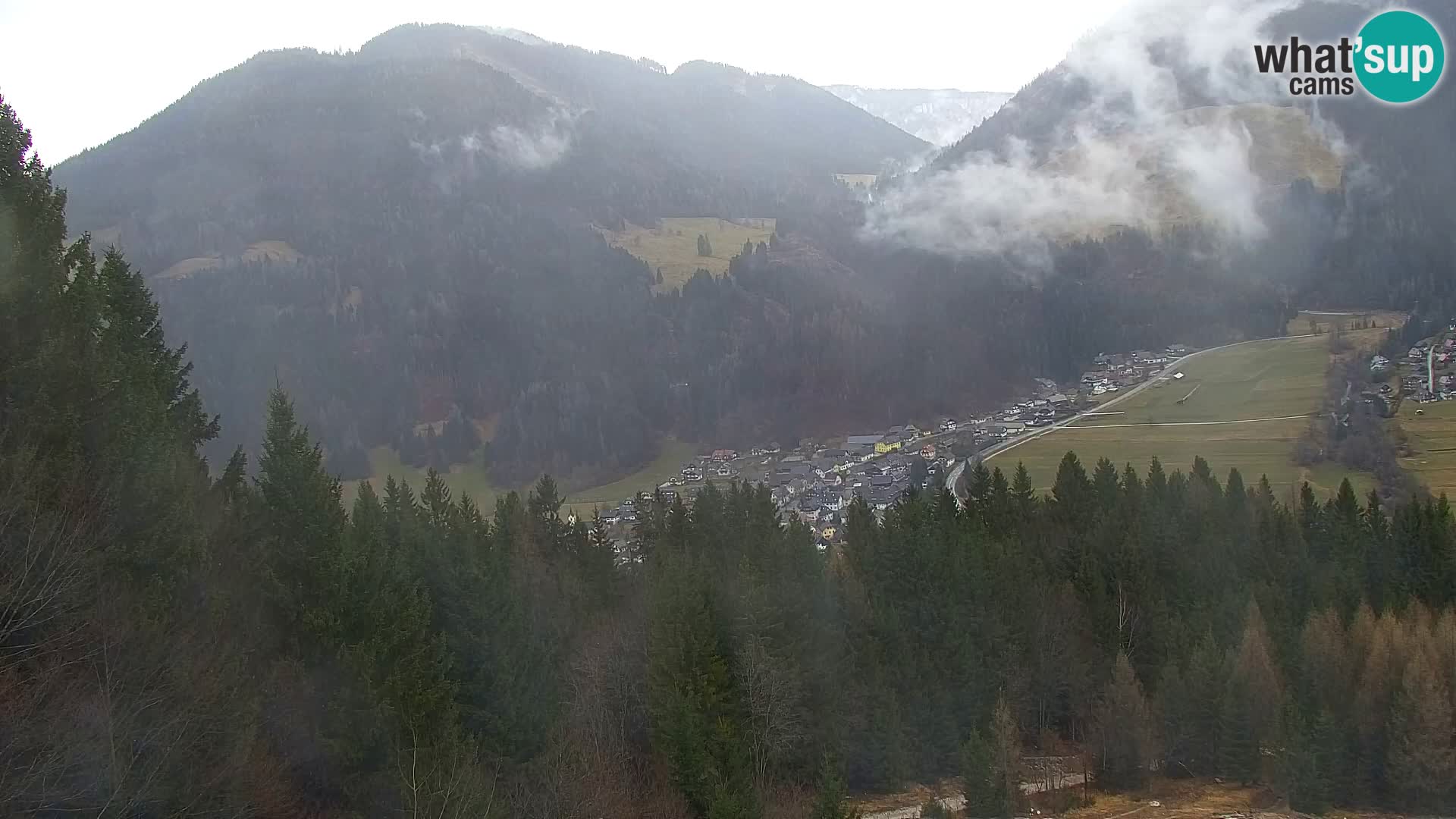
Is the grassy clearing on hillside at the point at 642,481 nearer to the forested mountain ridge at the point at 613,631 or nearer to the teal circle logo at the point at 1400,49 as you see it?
the forested mountain ridge at the point at 613,631

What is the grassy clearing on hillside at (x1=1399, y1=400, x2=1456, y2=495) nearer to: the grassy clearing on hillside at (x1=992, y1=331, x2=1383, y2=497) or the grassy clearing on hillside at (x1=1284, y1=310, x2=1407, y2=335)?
the grassy clearing on hillside at (x1=992, y1=331, x2=1383, y2=497)

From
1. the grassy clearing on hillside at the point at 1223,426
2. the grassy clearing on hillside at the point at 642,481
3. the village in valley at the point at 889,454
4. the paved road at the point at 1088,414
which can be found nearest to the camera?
the grassy clearing on hillside at the point at 1223,426

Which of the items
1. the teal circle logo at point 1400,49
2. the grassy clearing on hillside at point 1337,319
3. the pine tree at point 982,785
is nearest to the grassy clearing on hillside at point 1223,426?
the grassy clearing on hillside at point 1337,319

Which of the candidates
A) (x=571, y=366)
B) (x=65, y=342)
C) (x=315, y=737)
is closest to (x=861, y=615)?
(x=315, y=737)

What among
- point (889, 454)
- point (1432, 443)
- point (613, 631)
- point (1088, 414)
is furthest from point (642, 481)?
point (1432, 443)

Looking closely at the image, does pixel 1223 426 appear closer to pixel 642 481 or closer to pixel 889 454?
pixel 889 454

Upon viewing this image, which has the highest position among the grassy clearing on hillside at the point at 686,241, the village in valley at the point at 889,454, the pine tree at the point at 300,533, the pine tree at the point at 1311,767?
the grassy clearing on hillside at the point at 686,241
